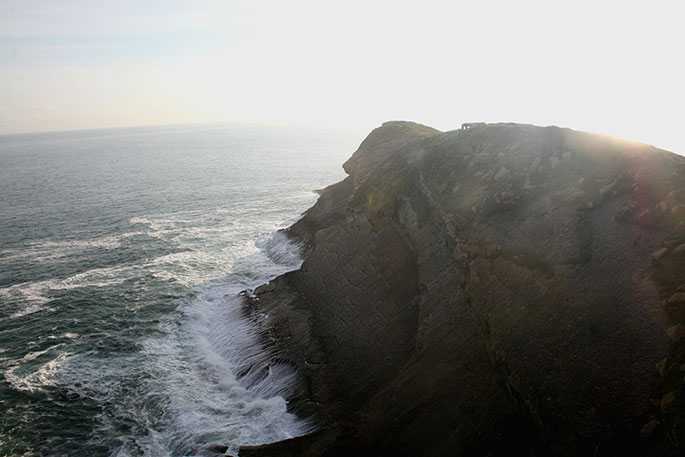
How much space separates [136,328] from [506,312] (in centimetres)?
2756

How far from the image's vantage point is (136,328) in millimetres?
34125

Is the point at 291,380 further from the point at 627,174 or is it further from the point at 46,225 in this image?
the point at 46,225

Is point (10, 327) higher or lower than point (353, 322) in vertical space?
lower

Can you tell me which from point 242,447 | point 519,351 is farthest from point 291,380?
point 519,351

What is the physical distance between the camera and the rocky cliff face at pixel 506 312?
15.5m

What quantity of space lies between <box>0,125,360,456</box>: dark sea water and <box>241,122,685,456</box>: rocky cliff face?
131 inches

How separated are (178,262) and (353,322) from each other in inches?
1090

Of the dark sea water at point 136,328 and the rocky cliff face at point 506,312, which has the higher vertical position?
the rocky cliff face at point 506,312

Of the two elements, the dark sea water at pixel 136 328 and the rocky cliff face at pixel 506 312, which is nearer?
the rocky cliff face at pixel 506 312

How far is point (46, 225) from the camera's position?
62.9m

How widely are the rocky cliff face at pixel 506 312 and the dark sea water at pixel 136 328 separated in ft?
10.9

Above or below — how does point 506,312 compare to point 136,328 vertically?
above

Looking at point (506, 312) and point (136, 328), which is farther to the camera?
point (136, 328)

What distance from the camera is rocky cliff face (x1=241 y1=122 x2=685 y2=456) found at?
50.8 ft
